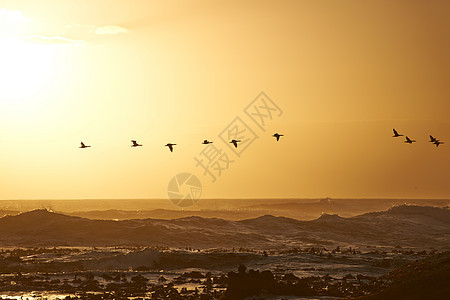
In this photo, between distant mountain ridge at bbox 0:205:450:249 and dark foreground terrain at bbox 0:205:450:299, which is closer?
dark foreground terrain at bbox 0:205:450:299

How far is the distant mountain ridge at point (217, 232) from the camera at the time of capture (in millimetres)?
80688

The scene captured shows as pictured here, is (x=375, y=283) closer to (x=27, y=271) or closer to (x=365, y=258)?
(x=365, y=258)

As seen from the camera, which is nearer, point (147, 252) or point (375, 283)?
point (375, 283)

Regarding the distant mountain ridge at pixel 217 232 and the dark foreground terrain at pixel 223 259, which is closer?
the dark foreground terrain at pixel 223 259

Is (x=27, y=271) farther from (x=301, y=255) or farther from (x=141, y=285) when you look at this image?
(x=301, y=255)

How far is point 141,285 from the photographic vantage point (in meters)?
42.3

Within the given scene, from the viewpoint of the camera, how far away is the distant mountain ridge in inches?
3177

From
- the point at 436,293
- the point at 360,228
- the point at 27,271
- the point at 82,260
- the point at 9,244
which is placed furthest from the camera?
the point at 360,228

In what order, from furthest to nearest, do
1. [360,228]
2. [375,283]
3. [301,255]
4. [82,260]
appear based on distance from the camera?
[360,228] < [301,255] < [82,260] < [375,283]

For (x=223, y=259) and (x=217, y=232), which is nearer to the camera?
(x=223, y=259)

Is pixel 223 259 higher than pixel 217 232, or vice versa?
pixel 217 232

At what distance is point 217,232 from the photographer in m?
88.1

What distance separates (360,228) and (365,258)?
3801cm

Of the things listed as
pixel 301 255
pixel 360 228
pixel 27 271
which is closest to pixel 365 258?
pixel 301 255
